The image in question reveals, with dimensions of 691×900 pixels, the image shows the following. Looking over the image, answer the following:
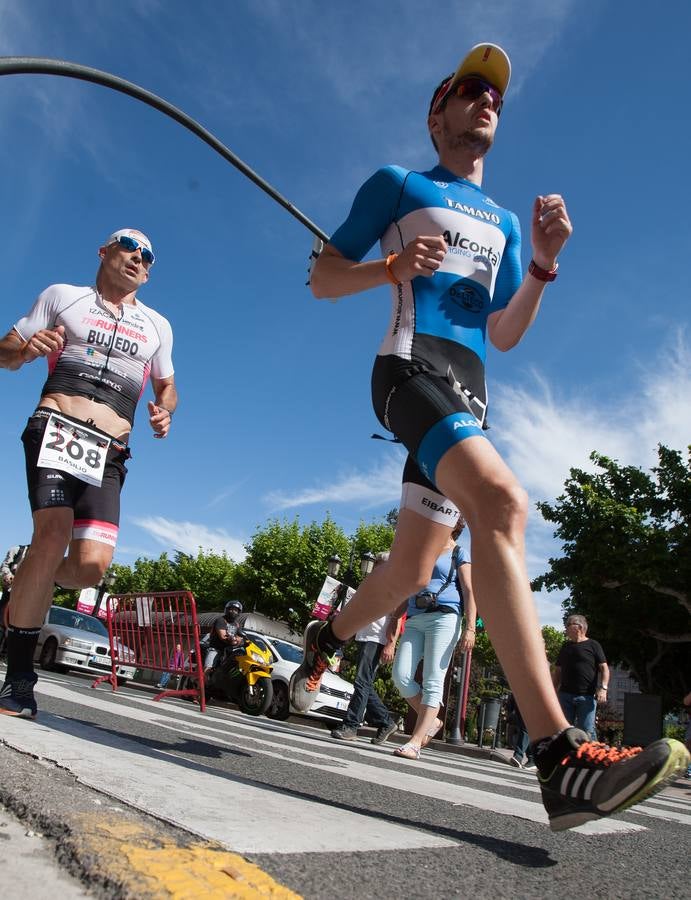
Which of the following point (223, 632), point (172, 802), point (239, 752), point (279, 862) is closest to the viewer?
point (279, 862)

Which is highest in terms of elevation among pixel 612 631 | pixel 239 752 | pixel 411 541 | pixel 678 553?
pixel 678 553

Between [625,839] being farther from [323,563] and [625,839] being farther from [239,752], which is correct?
Result: [323,563]

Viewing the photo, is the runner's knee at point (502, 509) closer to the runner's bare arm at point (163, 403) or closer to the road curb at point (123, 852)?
the road curb at point (123, 852)

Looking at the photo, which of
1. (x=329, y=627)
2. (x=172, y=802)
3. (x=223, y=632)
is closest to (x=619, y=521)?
(x=223, y=632)

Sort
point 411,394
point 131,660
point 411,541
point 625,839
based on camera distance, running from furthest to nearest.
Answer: point 131,660
point 411,541
point 411,394
point 625,839

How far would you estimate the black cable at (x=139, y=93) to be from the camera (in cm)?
740

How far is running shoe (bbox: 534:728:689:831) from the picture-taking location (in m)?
1.83

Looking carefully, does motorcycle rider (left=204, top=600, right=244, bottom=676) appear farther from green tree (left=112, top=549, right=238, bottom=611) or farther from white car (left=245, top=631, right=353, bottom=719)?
green tree (left=112, top=549, right=238, bottom=611)

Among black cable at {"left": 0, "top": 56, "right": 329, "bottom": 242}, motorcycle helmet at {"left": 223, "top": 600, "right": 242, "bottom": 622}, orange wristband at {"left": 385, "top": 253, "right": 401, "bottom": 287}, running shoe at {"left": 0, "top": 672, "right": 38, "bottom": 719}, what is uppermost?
black cable at {"left": 0, "top": 56, "right": 329, "bottom": 242}

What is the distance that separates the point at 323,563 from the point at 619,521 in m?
22.3

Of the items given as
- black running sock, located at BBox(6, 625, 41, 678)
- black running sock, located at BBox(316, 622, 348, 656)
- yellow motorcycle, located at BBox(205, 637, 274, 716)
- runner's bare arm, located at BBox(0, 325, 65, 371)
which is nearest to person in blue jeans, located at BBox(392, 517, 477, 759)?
black running sock, located at BBox(316, 622, 348, 656)

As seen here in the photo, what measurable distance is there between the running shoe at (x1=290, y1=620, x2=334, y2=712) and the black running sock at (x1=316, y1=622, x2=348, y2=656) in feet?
0.14

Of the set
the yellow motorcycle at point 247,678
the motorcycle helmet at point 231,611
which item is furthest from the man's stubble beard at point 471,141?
the motorcycle helmet at point 231,611

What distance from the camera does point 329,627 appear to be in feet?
12.4
